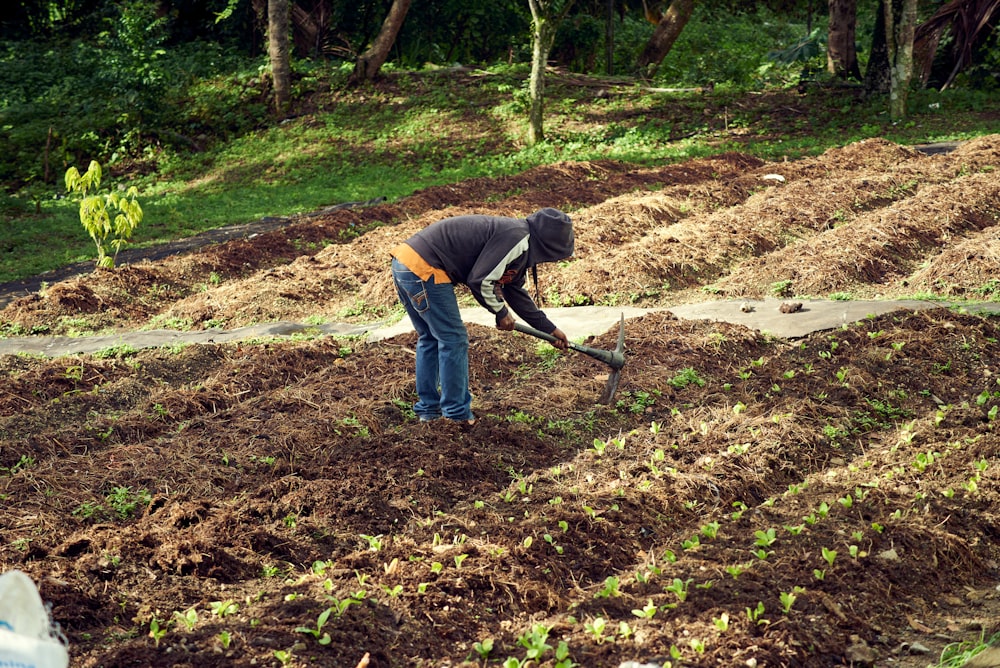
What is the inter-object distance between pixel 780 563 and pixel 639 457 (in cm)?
145

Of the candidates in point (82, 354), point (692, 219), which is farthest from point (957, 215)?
point (82, 354)

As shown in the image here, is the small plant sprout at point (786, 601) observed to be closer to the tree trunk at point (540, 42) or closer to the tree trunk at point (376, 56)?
the tree trunk at point (540, 42)

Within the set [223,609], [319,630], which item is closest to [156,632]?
[223,609]

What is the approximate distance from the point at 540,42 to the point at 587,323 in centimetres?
1007

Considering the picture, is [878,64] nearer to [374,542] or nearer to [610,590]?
[610,590]

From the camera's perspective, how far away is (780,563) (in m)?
4.35

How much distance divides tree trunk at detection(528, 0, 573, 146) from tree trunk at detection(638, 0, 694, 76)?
5.08 metres

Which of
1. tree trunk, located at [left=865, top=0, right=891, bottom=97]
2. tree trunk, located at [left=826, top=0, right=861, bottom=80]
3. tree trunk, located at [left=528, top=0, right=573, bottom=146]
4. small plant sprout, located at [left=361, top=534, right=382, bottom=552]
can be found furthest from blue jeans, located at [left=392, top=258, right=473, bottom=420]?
tree trunk, located at [left=826, top=0, right=861, bottom=80]

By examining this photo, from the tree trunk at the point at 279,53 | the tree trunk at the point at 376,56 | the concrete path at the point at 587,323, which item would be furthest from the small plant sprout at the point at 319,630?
the tree trunk at the point at 376,56

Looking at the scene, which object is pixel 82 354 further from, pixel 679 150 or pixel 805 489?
pixel 679 150

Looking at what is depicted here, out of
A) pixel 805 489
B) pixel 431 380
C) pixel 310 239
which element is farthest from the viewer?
pixel 310 239

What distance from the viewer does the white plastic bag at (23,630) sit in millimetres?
2152

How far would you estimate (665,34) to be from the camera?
73.5 ft

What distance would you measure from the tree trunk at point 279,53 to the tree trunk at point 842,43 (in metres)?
11.6
